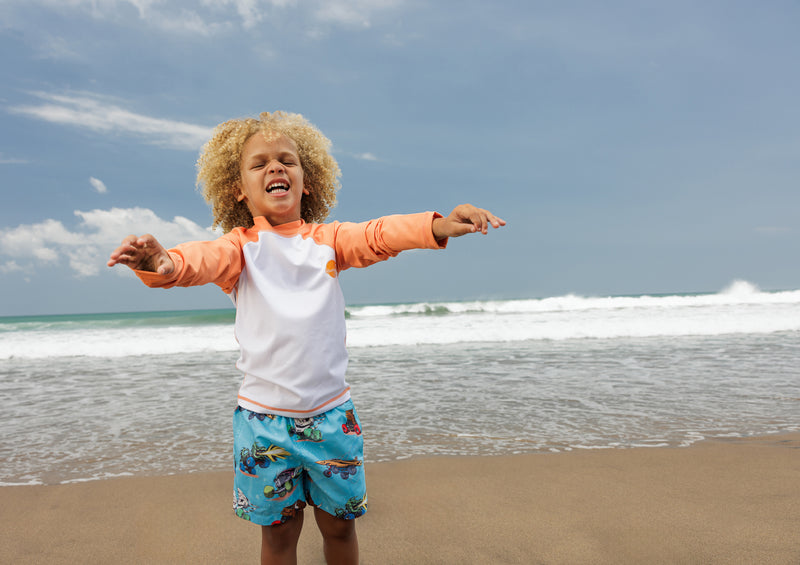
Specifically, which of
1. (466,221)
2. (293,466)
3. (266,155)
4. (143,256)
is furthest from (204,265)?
(466,221)

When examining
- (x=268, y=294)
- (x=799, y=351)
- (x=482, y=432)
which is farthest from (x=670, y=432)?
(x=799, y=351)

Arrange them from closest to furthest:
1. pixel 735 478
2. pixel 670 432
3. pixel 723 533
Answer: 1. pixel 723 533
2. pixel 735 478
3. pixel 670 432

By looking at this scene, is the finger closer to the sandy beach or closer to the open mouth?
the open mouth

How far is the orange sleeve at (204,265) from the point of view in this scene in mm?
1633

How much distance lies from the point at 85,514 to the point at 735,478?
3.72m

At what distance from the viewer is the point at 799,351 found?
857 centimetres

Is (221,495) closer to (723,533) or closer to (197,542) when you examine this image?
(197,542)

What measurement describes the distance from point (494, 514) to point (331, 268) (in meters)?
1.66

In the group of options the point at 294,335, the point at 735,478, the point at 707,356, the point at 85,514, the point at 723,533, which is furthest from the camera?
the point at 707,356

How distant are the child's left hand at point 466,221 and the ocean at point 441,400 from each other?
2362 mm

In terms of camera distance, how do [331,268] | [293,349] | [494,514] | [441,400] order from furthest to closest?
[441,400], [494,514], [331,268], [293,349]

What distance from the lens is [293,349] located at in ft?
6.03

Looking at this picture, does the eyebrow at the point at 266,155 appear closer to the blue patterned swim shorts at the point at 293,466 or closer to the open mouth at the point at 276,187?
the open mouth at the point at 276,187

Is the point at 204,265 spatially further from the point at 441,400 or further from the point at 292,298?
the point at 441,400
